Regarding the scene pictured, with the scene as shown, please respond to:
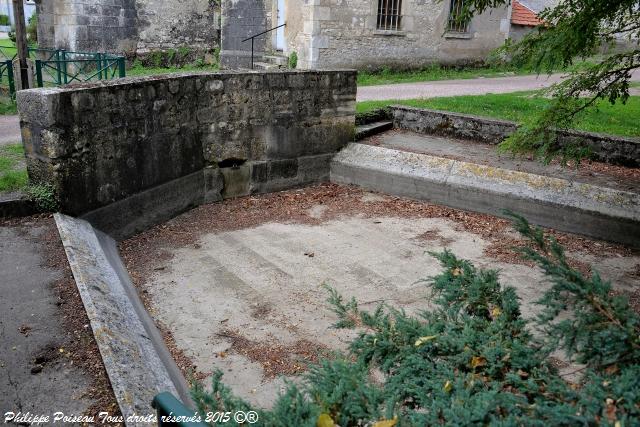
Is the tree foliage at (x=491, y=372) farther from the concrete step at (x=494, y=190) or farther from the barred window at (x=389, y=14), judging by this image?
the barred window at (x=389, y=14)

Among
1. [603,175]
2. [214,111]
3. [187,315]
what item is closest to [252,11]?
[214,111]

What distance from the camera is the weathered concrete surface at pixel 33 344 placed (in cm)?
337

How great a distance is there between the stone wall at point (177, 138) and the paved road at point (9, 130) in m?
2.71

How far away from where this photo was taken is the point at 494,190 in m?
8.60

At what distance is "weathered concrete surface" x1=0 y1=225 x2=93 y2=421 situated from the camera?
3.37 meters

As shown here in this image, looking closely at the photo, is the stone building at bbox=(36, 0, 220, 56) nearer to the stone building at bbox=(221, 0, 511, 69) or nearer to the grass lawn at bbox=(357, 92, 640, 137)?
the stone building at bbox=(221, 0, 511, 69)

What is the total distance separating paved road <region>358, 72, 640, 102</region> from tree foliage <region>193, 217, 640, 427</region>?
450 inches

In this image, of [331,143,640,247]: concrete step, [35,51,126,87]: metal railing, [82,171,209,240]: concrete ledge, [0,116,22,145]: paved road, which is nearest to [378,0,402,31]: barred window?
[35,51,126,87]: metal railing

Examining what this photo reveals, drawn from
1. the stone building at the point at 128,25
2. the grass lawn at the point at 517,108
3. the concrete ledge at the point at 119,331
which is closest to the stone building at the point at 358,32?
the stone building at the point at 128,25

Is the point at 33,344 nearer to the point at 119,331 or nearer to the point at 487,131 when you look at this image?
the point at 119,331

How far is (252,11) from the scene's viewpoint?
63.9ft

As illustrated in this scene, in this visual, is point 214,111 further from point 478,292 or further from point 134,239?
point 478,292

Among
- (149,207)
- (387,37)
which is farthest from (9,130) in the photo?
(387,37)

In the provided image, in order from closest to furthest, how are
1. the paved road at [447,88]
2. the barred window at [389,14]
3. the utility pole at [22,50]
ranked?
the utility pole at [22,50] < the paved road at [447,88] < the barred window at [389,14]
